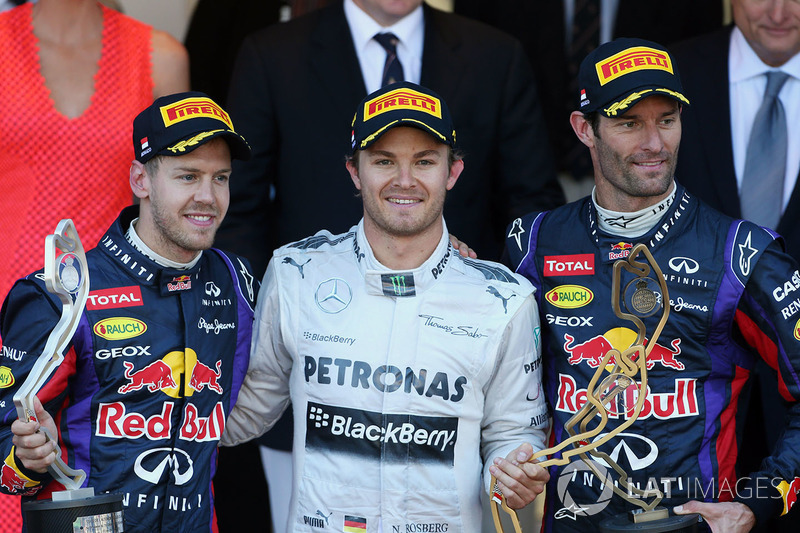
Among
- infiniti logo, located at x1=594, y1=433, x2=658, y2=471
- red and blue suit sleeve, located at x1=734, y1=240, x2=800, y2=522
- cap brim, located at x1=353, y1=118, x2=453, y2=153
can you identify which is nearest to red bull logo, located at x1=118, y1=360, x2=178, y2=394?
cap brim, located at x1=353, y1=118, x2=453, y2=153

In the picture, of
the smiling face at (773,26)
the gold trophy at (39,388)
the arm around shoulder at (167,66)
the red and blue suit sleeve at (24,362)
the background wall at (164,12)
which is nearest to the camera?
the gold trophy at (39,388)

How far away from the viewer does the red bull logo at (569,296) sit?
310 centimetres

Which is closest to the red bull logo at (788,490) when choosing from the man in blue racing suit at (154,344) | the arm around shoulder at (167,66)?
the man in blue racing suit at (154,344)

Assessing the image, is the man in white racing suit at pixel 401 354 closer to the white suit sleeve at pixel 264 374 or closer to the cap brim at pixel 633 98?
the white suit sleeve at pixel 264 374

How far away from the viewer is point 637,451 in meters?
3.00

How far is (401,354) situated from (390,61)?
126 cm

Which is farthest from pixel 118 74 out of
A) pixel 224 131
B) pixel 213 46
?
pixel 213 46

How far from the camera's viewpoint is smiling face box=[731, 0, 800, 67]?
3.73 metres

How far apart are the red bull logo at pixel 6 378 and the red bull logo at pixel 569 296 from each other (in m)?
1.43

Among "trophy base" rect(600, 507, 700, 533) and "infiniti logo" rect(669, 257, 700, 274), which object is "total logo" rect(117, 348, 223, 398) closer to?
"trophy base" rect(600, 507, 700, 533)

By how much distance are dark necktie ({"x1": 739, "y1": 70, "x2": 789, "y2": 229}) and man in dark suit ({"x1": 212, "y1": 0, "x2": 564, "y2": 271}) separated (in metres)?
0.63

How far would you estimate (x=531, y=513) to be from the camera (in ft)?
12.5

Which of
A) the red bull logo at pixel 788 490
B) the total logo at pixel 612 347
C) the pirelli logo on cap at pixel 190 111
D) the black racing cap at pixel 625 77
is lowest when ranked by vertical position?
the red bull logo at pixel 788 490

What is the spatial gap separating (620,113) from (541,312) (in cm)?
59
